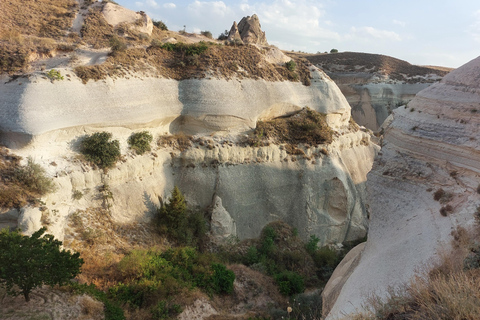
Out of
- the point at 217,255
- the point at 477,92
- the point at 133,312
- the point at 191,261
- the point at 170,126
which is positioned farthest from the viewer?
the point at 170,126

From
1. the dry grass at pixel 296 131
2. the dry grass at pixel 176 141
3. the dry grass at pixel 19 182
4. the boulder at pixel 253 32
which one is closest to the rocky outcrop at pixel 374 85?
the boulder at pixel 253 32

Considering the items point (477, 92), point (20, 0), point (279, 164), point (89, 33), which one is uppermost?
point (20, 0)

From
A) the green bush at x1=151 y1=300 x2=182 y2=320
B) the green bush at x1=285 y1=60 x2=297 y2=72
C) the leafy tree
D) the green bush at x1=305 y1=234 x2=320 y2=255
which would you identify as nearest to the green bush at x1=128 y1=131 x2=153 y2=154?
the leafy tree

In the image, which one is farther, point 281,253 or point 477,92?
point 281,253

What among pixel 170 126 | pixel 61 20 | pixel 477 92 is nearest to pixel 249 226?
pixel 170 126

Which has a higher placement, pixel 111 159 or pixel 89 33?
pixel 89 33

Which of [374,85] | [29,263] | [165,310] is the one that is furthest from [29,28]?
[374,85]

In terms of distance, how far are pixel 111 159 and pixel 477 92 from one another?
13.0 meters

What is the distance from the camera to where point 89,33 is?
17.8 metres

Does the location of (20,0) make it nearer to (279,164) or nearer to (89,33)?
(89,33)

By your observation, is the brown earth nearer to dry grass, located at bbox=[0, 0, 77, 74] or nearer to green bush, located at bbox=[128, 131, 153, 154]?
dry grass, located at bbox=[0, 0, 77, 74]

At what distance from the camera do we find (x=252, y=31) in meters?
29.7

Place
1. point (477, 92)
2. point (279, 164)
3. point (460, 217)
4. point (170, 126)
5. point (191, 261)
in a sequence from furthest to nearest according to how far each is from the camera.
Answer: point (279, 164), point (170, 126), point (191, 261), point (477, 92), point (460, 217)

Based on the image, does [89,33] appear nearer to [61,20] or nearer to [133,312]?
[61,20]
